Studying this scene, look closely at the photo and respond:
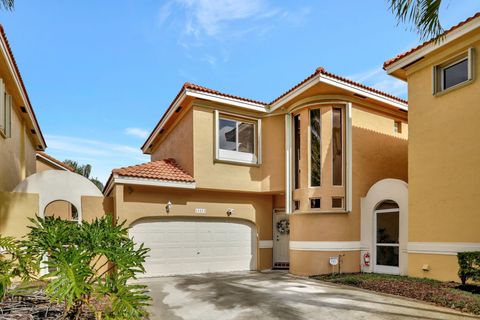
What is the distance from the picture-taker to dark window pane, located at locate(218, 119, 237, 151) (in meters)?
13.6

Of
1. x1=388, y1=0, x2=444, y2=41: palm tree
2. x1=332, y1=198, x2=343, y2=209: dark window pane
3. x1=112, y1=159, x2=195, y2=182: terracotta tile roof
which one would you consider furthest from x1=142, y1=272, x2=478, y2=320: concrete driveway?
x1=388, y1=0, x2=444, y2=41: palm tree

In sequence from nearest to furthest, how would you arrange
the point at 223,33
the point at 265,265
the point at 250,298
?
the point at 250,298 < the point at 223,33 < the point at 265,265

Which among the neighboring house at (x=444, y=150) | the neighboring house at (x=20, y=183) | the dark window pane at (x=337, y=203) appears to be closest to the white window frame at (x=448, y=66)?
the neighboring house at (x=444, y=150)

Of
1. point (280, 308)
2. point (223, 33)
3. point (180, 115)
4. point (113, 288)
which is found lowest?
point (280, 308)

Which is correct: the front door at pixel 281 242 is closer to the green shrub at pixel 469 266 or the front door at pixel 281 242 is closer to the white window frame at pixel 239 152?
the white window frame at pixel 239 152

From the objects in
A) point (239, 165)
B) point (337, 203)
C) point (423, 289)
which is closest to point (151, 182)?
point (239, 165)

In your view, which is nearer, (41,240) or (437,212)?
(41,240)

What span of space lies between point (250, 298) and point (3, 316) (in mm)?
5589

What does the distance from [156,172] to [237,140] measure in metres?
3.82

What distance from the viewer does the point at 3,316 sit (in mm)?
5281

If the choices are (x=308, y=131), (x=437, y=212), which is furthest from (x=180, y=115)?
(x=437, y=212)

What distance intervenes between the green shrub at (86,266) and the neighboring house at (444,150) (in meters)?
8.92

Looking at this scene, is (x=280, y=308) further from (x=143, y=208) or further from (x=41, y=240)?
(x=143, y=208)

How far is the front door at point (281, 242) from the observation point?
14.6 metres
